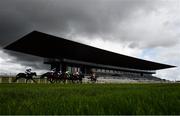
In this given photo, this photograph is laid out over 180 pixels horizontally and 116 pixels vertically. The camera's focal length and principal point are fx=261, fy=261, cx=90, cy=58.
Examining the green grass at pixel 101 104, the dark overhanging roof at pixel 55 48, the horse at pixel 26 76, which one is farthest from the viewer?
the dark overhanging roof at pixel 55 48

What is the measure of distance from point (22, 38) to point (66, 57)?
740 inches

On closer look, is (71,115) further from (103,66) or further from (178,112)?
(103,66)

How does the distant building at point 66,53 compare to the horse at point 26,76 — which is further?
the distant building at point 66,53

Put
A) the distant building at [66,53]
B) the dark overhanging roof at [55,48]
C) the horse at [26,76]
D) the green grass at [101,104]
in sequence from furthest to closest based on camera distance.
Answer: the distant building at [66,53] → the dark overhanging roof at [55,48] → the horse at [26,76] → the green grass at [101,104]

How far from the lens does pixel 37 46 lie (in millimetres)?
48031

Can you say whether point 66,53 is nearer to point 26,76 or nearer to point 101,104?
point 26,76

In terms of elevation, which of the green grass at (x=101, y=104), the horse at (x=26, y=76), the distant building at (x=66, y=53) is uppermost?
the distant building at (x=66, y=53)

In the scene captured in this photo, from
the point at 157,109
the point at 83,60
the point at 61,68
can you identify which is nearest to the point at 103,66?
the point at 83,60

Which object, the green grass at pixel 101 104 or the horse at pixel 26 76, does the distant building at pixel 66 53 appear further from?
the green grass at pixel 101 104

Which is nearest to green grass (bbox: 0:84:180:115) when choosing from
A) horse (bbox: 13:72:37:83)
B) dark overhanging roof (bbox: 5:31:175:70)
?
horse (bbox: 13:72:37:83)

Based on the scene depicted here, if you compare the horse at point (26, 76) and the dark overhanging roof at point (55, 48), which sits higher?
the dark overhanging roof at point (55, 48)

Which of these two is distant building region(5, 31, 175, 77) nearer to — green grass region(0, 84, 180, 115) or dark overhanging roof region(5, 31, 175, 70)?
dark overhanging roof region(5, 31, 175, 70)

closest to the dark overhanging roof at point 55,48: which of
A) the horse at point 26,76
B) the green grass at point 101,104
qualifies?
the horse at point 26,76

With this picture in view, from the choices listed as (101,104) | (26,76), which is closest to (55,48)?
(26,76)
